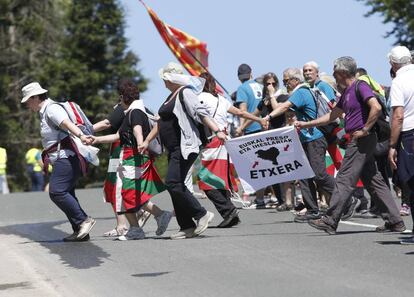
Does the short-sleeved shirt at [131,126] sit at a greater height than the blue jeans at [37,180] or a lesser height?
greater

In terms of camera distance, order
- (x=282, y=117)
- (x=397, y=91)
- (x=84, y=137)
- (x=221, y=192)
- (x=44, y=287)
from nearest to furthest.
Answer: (x=44, y=287)
(x=397, y=91)
(x=84, y=137)
(x=221, y=192)
(x=282, y=117)

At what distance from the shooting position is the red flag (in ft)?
73.7

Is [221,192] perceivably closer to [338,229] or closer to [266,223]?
[266,223]

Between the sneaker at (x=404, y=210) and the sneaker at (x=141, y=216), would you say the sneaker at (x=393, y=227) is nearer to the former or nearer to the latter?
the sneaker at (x=404, y=210)

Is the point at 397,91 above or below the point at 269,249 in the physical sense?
above

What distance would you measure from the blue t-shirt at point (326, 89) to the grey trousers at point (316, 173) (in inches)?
26.2

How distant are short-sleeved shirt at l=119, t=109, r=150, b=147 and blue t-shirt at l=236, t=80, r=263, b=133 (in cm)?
475

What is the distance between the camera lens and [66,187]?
527 inches

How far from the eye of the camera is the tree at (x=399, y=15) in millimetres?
53812

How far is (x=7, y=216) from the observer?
1944cm

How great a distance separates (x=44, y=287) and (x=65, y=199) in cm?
342

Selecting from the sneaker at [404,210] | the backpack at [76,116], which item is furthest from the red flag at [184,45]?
the backpack at [76,116]

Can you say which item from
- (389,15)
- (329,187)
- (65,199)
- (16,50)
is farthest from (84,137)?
(16,50)

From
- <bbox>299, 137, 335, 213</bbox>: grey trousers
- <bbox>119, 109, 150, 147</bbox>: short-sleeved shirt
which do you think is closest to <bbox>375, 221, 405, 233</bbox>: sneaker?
<bbox>299, 137, 335, 213</bbox>: grey trousers
